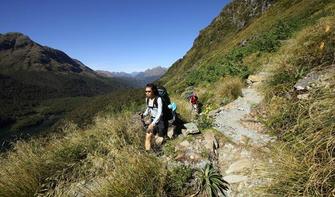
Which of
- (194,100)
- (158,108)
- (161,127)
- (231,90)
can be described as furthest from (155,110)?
(231,90)

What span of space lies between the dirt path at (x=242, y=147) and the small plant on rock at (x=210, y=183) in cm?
16

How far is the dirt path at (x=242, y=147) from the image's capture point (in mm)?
4848

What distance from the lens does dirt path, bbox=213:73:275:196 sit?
15.9 ft

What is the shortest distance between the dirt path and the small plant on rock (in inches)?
6.2

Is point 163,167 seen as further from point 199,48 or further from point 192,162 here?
point 199,48

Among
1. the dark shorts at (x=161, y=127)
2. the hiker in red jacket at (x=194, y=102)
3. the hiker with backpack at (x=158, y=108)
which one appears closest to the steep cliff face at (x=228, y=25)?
the hiker in red jacket at (x=194, y=102)

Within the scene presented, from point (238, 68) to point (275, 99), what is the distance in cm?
737

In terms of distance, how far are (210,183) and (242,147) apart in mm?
1635

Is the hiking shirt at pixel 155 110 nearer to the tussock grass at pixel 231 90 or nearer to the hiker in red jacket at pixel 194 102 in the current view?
the hiker in red jacket at pixel 194 102

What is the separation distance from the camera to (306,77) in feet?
24.5

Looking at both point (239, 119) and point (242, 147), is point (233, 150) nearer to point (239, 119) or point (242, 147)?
point (242, 147)

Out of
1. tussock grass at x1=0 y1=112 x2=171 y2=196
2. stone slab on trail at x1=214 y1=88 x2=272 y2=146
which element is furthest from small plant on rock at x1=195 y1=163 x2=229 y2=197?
stone slab on trail at x1=214 y1=88 x2=272 y2=146

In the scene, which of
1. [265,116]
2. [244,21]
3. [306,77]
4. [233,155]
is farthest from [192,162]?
[244,21]

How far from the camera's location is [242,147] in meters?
6.44
